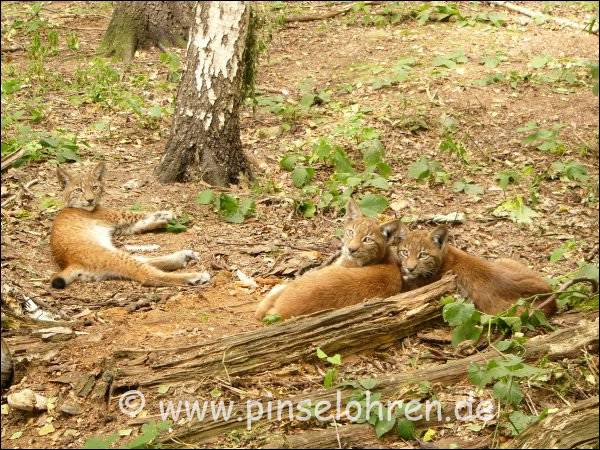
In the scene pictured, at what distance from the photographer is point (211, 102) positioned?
368 inches

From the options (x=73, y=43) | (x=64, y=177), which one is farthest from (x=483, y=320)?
(x=73, y=43)

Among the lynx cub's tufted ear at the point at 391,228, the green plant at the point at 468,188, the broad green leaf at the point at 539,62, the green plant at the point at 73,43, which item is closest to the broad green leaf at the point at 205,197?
the lynx cub's tufted ear at the point at 391,228

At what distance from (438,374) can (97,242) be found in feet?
13.6

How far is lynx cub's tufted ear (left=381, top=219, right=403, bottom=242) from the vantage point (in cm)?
751

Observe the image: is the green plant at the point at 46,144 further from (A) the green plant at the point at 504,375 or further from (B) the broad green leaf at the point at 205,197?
(A) the green plant at the point at 504,375

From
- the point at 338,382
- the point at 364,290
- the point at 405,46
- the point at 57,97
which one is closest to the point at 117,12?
the point at 57,97

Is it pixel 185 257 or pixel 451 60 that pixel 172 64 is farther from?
pixel 185 257

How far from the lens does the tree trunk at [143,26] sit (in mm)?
13688

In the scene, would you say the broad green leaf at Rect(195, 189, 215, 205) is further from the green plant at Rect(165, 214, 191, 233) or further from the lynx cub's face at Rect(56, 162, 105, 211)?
the lynx cub's face at Rect(56, 162, 105, 211)

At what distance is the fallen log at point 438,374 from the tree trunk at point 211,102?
14.9ft

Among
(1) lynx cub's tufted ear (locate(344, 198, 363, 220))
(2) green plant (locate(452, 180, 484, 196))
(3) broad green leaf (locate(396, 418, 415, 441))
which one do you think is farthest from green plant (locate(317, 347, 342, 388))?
(2) green plant (locate(452, 180, 484, 196))

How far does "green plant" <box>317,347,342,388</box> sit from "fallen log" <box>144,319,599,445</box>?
0.16 m

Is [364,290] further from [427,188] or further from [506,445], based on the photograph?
[427,188]

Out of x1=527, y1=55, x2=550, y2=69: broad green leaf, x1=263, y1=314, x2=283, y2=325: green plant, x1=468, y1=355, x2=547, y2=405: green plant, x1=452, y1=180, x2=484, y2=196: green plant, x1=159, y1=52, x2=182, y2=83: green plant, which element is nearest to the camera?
x1=468, y1=355, x2=547, y2=405: green plant
